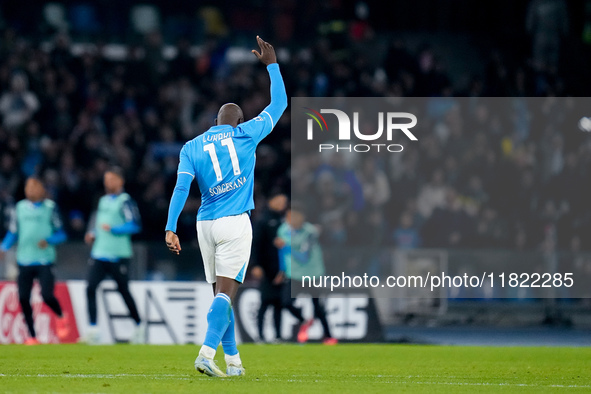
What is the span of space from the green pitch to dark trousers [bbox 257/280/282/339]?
93 centimetres

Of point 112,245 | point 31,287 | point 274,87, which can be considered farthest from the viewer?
point 112,245

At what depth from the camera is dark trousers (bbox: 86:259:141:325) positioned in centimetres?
1299

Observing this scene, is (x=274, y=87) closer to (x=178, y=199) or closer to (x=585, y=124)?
(x=178, y=199)

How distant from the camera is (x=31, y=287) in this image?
42.8ft

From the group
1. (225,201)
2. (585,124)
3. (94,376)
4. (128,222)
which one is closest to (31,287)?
(128,222)

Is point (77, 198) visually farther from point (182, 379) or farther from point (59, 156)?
point (182, 379)

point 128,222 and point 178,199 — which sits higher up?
point 178,199

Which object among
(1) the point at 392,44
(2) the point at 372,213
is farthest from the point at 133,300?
(1) the point at 392,44

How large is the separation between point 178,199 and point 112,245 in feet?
18.3

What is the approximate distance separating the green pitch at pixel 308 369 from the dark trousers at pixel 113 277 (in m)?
0.75

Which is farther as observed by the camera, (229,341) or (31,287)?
(31,287)

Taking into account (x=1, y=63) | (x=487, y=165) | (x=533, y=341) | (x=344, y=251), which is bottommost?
(x=533, y=341)

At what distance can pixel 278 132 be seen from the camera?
18953 mm

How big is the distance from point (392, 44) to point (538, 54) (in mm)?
3087
